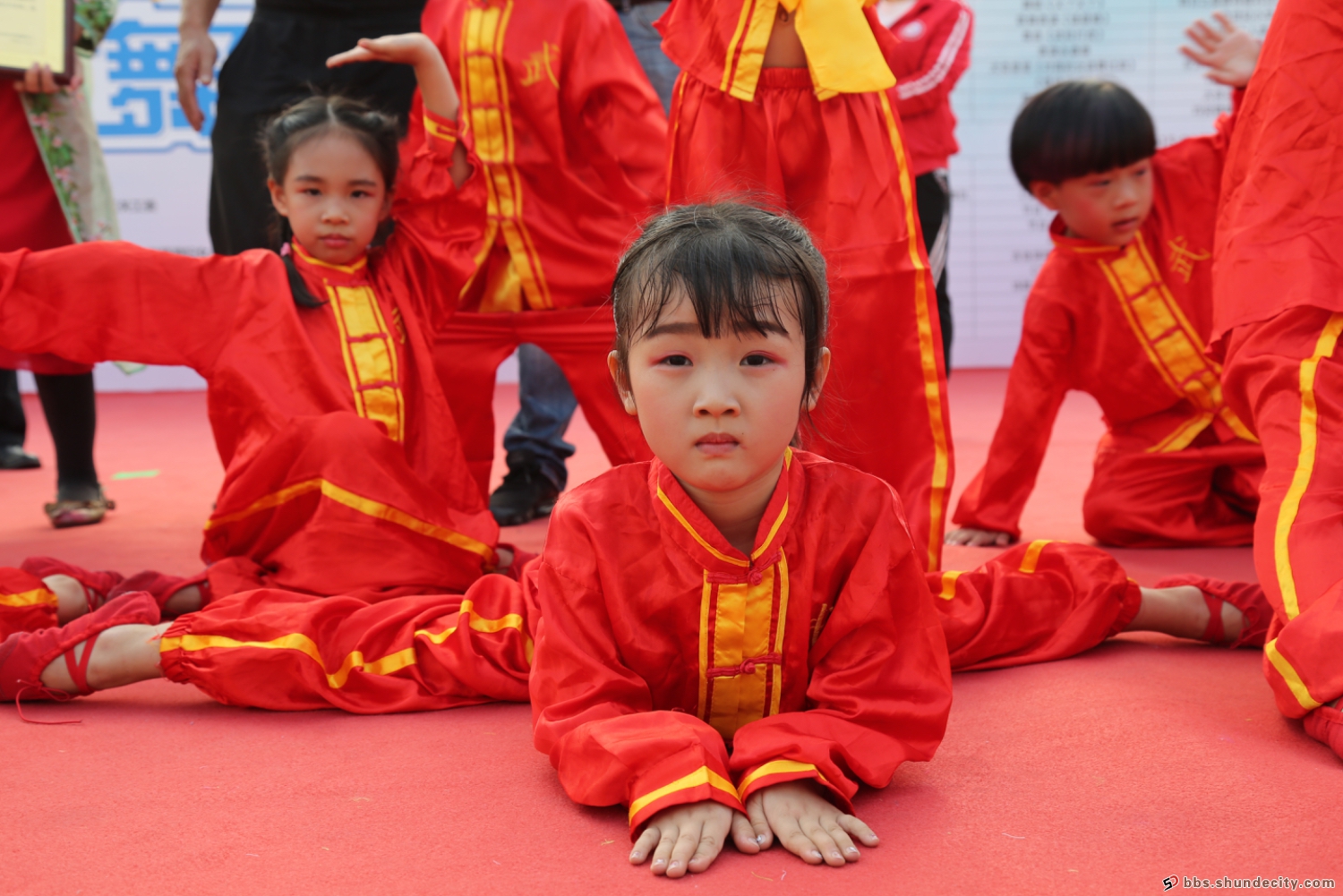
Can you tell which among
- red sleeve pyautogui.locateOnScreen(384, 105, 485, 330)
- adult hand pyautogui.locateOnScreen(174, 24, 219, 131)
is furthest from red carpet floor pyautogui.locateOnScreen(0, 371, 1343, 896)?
adult hand pyautogui.locateOnScreen(174, 24, 219, 131)

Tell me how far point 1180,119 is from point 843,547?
517 cm

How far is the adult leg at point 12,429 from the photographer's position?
3.46 meters

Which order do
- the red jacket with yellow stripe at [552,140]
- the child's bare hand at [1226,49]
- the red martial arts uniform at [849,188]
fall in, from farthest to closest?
the red jacket with yellow stripe at [552,140] → the child's bare hand at [1226,49] → the red martial arts uniform at [849,188]

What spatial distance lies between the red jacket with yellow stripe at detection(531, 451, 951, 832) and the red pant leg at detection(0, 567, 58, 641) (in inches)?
30.5

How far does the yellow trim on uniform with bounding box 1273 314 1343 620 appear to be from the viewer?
51.8 inches

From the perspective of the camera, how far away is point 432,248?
2.13 metres

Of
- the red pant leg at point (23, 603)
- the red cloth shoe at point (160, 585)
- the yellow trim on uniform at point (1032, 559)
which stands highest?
the yellow trim on uniform at point (1032, 559)

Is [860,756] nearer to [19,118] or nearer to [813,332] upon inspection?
[813,332]

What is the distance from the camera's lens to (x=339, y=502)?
1.81 meters

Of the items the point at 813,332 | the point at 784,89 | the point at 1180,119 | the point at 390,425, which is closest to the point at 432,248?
the point at 390,425

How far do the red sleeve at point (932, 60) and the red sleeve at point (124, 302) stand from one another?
86.9 inches

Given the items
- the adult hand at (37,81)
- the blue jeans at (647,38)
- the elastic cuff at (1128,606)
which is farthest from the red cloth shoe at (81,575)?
the blue jeans at (647,38)

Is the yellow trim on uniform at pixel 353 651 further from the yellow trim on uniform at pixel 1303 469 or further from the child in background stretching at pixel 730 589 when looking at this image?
the yellow trim on uniform at pixel 1303 469

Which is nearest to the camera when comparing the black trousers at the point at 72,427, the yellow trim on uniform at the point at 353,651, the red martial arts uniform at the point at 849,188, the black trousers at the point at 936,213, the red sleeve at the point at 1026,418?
the yellow trim on uniform at the point at 353,651
